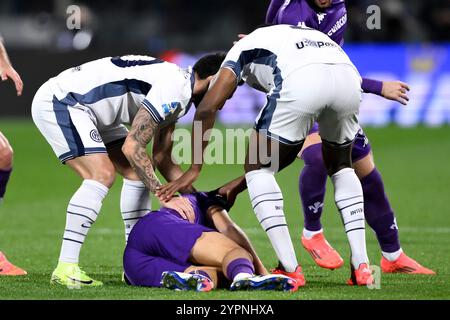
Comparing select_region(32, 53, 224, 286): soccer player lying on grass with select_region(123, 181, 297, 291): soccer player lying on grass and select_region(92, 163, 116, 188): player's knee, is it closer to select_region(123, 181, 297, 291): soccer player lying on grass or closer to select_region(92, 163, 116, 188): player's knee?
select_region(92, 163, 116, 188): player's knee

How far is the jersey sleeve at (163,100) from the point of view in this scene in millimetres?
7047

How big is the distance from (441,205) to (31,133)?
1150 cm

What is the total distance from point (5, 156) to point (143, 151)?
1.48 m

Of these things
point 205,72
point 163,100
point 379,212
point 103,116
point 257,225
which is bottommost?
point 257,225

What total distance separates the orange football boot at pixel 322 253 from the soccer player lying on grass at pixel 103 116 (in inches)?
53.0

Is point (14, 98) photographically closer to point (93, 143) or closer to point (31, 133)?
point (31, 133)

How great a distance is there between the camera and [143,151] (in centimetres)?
712

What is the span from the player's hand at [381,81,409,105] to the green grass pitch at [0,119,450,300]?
1.24m

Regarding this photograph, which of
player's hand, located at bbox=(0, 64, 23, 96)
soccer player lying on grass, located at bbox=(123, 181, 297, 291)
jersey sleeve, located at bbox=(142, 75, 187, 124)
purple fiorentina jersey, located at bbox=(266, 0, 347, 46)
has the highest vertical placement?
purple fiorentina jersey, located at bbox=(266, 0, 347, 46)

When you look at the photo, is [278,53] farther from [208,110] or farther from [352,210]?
[352,210]

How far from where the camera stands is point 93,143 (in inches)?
285

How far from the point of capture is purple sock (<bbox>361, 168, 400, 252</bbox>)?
8.00 meters

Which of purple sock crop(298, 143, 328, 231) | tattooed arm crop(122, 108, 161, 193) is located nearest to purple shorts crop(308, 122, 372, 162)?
purple sock crop(298, 143, 328, 231)

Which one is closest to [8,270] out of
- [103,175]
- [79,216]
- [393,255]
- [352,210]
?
[79,216]
